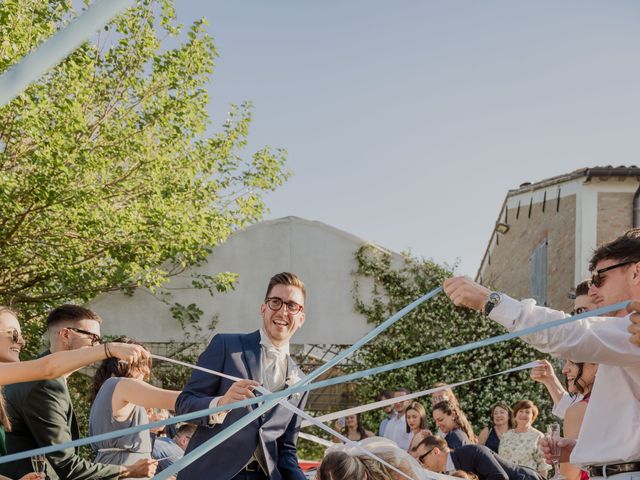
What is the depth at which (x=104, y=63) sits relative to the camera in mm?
14344

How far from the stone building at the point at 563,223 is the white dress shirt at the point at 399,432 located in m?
5.62

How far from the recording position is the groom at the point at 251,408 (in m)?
4.28

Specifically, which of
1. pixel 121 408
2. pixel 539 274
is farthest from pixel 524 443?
pixel 539 274

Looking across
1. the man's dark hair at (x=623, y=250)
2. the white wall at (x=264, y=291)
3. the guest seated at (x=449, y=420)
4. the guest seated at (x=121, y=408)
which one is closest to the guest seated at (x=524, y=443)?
the guest seated at (x=449, y=420)

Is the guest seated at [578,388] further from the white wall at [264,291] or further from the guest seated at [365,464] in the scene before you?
the white wall at [264,291]

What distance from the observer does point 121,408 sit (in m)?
5.12

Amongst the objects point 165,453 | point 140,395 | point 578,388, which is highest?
point 578,388

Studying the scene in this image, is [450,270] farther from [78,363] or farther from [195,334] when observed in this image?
[78,363]

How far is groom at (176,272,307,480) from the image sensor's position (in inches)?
168

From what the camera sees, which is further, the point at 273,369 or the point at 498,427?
the point at 498,427

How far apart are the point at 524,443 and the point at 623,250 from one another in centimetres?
554

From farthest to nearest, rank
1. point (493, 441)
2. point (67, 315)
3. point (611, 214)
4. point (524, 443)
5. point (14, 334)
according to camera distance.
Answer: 1. point (611, 214)
2. point (493, 441)
3. point (524, 443)
4. point (67, 315)
5. point (14, 334)

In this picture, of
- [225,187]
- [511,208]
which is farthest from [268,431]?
[511,208]

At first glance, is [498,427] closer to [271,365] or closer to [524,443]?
[524,443]
